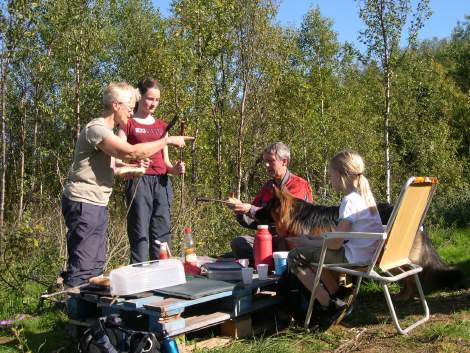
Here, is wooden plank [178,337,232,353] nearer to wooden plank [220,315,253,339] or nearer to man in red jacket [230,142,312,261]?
wooden plank [220,315,253,339]

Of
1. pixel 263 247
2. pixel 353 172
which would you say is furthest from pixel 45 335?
pixel 353 172

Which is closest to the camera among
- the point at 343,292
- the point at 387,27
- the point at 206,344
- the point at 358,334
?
the point at 206,344

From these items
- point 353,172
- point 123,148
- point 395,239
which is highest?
point 123,148

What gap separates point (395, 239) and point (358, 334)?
0.62 m

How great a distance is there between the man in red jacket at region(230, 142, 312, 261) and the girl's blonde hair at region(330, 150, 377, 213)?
942 millimetres

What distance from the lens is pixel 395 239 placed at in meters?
3.29

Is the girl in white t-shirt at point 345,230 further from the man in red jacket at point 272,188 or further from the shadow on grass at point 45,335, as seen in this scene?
the shadow on grass at point 45,335

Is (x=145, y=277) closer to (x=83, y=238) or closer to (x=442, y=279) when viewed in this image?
(x=83, y=238)

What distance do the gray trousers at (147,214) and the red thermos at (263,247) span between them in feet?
2.63

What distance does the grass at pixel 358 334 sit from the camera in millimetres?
3080

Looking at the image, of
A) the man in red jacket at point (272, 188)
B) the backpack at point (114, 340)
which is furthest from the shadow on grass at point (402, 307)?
the backpack at point (114, 340)

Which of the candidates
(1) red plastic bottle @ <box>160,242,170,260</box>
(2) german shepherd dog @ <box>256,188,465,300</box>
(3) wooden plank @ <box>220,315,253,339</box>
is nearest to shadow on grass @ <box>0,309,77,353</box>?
(1) red plastic bottle @ <box>160,242,170,260</box>

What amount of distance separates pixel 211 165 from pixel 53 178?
4904 mm

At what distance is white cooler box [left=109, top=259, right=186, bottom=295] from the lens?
312 cm
